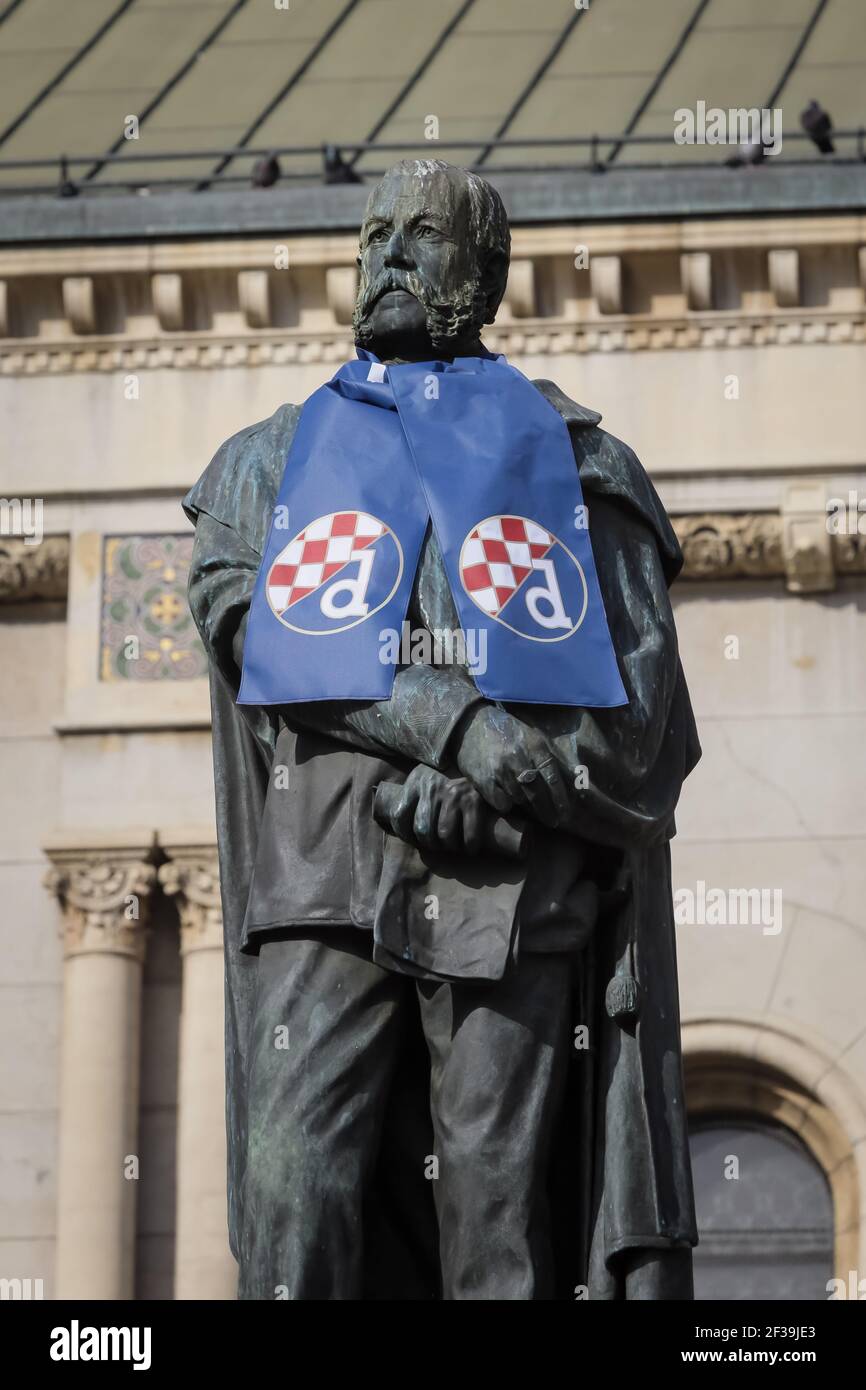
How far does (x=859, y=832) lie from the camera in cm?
1719

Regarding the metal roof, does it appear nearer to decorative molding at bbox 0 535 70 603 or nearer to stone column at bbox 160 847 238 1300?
decorative molding at bbox 0 535 70 603

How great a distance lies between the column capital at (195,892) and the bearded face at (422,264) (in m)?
10.8

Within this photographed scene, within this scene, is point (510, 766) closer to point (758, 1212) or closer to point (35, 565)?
point (758, 1212)

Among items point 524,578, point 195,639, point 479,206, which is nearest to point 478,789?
point 524,578

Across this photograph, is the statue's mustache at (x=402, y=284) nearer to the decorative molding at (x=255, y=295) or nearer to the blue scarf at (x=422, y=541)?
the blue scarf at (x=422, y=541)

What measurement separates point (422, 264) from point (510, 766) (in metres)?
0.98

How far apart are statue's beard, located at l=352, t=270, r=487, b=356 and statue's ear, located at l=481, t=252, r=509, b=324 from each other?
1 centimetres

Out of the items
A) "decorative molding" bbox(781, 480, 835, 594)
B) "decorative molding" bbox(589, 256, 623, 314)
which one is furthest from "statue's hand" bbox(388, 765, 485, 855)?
"decorative molding" bbox(589, 256, 623, 314)

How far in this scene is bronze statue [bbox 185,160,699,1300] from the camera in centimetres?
577

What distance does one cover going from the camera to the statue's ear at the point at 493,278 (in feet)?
20.7

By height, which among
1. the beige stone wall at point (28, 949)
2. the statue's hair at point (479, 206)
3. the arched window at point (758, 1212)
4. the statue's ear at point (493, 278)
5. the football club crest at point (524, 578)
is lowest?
the football club crest at point (524, 578)

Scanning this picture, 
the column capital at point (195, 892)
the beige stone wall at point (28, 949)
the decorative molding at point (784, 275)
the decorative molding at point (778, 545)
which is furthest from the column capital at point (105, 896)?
the decorative molding at point (784, 275)

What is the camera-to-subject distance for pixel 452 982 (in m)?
5.80
